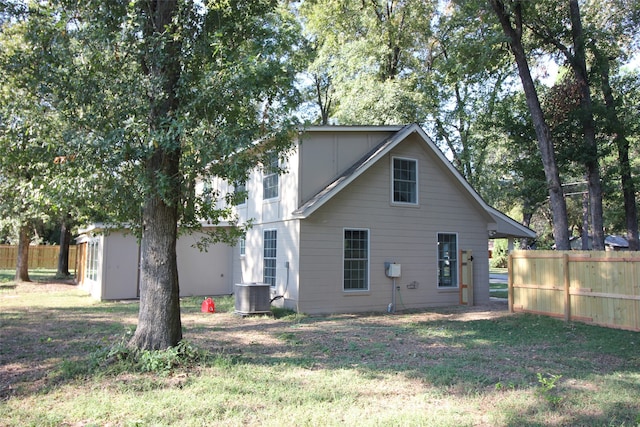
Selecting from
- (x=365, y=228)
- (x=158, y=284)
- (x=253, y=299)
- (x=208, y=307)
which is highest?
(x=365, y=228)

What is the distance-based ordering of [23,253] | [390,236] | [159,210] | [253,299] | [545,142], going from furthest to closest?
[23,253]
[390,236]
[545,142]
[253,299]
[159,210]

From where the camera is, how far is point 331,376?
21.5ft

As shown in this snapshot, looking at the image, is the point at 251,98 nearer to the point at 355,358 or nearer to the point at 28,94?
the point at 28,94

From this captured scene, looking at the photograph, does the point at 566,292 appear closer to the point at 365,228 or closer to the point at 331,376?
the point at 365,228

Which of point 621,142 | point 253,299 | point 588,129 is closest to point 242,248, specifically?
point 253,299

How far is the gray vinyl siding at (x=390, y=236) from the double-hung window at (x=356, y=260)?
0.55 ft

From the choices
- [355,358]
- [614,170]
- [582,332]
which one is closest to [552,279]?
[582,332]

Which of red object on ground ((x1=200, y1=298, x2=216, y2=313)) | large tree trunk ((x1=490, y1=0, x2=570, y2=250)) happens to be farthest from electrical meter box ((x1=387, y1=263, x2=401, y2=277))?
red object on ground ((x1=200, y1=298, x2=216, y2=313))

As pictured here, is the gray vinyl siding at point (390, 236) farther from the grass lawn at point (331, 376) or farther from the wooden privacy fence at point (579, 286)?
the wooden privacy fence at point (579, 286)

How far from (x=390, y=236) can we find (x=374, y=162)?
223 centimetres

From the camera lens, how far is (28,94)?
6.89 metres

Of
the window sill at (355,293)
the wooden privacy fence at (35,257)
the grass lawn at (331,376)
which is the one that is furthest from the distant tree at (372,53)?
the wooden privacy fence at (35,257)

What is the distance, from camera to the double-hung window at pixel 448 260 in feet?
49.7

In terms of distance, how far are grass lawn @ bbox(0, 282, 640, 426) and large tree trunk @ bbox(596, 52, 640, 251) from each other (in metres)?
8.36
